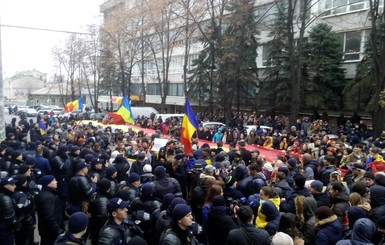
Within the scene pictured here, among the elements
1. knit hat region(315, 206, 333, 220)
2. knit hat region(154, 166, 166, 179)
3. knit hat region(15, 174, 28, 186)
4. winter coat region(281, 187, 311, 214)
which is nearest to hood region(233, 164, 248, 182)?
winter coat region(281, 187, 311, 214)

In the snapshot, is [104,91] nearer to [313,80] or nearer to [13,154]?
[313,80]

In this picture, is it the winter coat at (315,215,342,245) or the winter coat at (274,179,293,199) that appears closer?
the winter coat at (315,215,342,245)

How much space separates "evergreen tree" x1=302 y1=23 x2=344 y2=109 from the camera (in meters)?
24.4

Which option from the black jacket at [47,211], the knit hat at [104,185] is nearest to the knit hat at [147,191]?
the knit hat at [104,185]

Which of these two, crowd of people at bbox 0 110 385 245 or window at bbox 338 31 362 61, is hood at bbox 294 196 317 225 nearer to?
crowd of people at bbox 0 110 385 245

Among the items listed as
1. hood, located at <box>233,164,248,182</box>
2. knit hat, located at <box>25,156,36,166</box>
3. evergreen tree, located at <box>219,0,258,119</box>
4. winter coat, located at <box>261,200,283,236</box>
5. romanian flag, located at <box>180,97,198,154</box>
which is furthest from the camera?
evergreen tree, located at <box>219,0,258,119</box>

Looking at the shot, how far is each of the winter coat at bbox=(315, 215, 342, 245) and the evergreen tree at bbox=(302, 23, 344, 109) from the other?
21.1m

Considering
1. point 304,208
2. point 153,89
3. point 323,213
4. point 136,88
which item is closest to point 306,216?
point 304,208

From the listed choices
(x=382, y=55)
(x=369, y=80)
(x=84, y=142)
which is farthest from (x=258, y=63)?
(x=84, y=142)

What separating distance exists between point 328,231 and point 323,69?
21737mm

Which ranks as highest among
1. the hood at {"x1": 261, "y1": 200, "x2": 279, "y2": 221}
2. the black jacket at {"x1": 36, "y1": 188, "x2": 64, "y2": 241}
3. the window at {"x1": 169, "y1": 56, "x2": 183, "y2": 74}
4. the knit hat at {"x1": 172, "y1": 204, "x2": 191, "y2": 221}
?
the window at {"x1": 169, "y1": 56, "x2": 183, "y2": 74}

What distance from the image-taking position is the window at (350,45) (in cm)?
2480

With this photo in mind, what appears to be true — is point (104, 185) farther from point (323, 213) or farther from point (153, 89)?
point (153, 89)

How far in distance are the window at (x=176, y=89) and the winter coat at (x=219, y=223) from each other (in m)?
41.5
